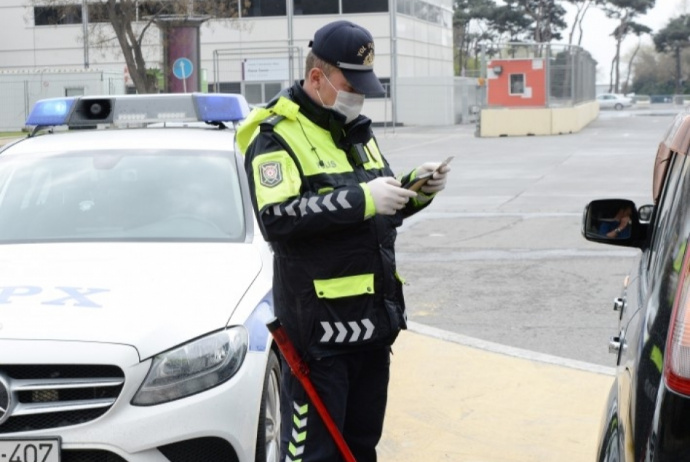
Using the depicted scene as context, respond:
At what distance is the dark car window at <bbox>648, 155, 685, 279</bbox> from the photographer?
2.67 m

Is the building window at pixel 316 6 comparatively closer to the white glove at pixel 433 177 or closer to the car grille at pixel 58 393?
the car grille at pixel 58 393

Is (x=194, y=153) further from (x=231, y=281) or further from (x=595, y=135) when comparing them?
(x=595, y=135)

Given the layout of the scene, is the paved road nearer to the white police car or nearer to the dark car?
the white police car

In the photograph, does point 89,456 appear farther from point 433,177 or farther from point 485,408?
point 485,408

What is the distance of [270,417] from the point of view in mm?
4523

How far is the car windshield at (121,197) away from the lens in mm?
5184

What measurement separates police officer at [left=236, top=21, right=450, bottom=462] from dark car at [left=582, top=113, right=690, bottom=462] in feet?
2.29

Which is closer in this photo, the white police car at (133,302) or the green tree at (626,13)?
the white police car at (133,302)

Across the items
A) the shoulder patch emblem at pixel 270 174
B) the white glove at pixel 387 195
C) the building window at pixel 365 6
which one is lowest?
the white glove at pixel 387 195

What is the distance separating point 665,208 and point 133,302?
6.64 feet

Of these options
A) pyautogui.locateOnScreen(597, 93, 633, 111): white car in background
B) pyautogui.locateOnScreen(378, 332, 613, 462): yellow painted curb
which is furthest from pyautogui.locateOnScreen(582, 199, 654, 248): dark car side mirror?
pyautogui.locateOnScreen(597, 93, 633, 111): white car in background

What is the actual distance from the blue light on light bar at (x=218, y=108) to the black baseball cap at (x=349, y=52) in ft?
9.05

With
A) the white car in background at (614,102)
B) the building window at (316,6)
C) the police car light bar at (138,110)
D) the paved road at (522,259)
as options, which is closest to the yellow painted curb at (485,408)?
the paved road at (522,259)

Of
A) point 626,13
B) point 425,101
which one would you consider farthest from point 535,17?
point 425,101
